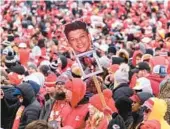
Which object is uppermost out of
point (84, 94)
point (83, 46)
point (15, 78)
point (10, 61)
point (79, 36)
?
point (79, 36)

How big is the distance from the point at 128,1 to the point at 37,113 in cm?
2469

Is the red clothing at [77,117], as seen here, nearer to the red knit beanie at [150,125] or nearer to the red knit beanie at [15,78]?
the red knit beanie at [150,125]

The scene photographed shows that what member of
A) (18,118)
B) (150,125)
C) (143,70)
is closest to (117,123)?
(150,125)

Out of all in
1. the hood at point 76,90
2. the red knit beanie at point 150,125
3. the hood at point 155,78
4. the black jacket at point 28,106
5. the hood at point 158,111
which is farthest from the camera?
the hood at point 155,78

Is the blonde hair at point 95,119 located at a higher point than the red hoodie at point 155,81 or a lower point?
higher

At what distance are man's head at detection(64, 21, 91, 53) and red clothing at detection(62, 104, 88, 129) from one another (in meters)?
0.60

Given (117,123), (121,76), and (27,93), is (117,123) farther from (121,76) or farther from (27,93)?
(121,76)

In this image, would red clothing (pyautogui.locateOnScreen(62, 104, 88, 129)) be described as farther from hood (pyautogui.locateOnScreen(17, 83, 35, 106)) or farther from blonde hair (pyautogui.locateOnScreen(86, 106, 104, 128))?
hood (pyautogui.locateOnScreen(17, 83, 35, 106))

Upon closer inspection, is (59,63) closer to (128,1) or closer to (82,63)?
(82,63)

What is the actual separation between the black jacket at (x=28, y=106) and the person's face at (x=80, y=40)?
0.97 meters

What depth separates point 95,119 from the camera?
6.27 meters

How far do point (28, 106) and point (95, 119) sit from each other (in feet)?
3.77

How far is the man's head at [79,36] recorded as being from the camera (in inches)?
258

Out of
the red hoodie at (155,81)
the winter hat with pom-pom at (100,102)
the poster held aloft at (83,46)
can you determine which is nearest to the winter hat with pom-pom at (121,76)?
the red hoodie at (155,81)
